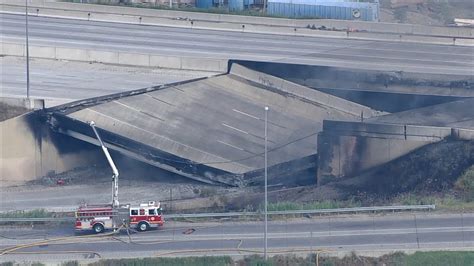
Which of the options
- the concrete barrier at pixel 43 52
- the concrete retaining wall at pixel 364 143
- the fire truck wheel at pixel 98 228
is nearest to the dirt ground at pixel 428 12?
the concrete barrier at pixel 43 52

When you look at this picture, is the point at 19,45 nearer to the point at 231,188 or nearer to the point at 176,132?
the point at 176,132

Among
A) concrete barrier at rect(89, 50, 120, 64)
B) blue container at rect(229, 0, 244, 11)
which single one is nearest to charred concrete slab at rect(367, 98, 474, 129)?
concrete barrier at rect(89, 50, 120, 64)

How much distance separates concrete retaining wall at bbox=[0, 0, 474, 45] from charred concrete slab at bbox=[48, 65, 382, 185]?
26.0ft

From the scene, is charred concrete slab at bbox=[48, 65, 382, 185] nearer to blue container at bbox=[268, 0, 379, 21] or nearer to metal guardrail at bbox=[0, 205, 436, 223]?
metal guardrail at bbox=[0, 205, 436, 223]

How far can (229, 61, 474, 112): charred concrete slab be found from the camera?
1089 inches

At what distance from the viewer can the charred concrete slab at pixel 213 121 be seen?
74.9 ft

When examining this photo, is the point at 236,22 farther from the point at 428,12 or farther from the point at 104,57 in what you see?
the point at 428,12

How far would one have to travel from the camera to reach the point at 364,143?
20984mm

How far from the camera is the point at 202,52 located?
32.9m

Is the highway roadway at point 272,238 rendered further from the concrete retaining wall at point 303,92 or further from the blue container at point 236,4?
the blue container at point 236,4

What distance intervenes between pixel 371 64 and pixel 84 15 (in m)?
10.7

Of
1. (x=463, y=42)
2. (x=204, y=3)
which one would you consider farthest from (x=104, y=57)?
(x=204, y=3)

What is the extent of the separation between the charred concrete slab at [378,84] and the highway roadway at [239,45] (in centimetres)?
186

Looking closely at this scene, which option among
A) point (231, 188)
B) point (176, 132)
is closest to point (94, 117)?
point (176, 132)
